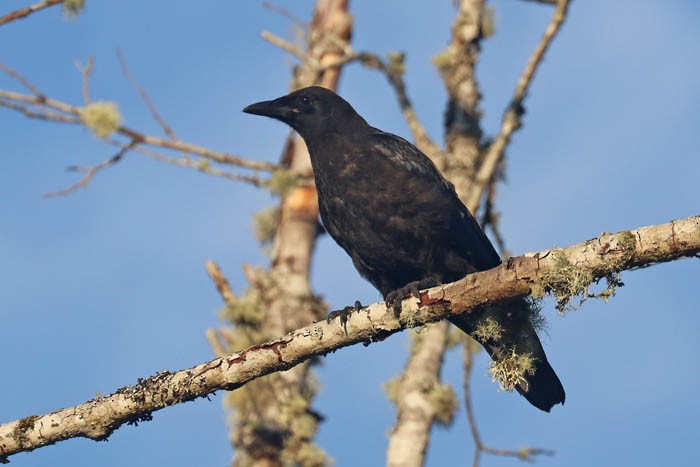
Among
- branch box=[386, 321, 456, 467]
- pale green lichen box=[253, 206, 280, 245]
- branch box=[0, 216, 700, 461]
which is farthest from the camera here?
pale green lichen box=[253, 206, 280, 245]

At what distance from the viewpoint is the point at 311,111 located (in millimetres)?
7098

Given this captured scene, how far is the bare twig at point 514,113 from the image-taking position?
9.06 m

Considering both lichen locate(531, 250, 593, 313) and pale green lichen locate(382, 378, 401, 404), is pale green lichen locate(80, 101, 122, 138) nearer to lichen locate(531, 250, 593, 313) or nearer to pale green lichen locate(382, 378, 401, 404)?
pale green lichen locate(382, 378, 401, 404)

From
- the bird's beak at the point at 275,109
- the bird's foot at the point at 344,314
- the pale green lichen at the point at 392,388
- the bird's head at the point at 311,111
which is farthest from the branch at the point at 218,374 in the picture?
the pale green lichen at the point at 392,388

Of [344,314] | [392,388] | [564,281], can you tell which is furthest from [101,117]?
[564,281]

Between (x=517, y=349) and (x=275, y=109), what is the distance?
2.52 meters

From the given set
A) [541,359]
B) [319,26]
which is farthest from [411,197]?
[319,26]

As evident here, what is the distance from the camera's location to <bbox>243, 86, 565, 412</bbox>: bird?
6.17m

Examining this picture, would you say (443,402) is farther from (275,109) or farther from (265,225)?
(265,225)

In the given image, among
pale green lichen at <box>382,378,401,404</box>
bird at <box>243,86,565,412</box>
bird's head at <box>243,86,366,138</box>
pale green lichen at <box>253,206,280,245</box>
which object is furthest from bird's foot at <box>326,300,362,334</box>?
pale green lichen at <box>253,206,280,245</box>

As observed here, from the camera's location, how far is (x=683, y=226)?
4.24m

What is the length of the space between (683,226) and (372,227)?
2.38 metres

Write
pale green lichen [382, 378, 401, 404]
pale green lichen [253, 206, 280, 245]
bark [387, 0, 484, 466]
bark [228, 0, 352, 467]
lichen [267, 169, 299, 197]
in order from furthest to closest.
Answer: pale green lichen [253, 206, 280, 245], lichen [267, 169, 299, 197], bark [228, 0, 352, 467], pale green lichen [382, 378, 401, 404], bark [387, 0, 484, 466]

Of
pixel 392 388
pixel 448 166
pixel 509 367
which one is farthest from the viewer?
pixel 448 166
